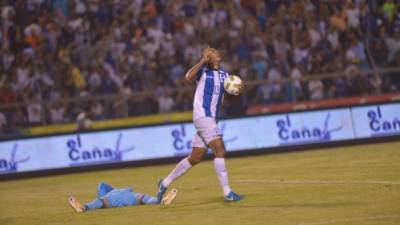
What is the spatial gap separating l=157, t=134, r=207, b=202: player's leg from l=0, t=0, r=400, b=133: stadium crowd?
942cm

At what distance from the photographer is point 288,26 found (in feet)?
89.2

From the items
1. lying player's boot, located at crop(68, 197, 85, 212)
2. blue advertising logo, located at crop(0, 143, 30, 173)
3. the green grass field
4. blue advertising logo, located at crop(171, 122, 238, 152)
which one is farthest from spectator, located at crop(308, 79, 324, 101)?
lying player's boot, located at crop(68, 197, 85, 212)

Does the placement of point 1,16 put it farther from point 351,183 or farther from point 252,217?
point 252,217

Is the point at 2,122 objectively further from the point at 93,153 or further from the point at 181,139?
the point at 181,139

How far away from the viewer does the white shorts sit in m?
13.7

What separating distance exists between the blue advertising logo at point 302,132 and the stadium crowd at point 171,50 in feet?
3.16

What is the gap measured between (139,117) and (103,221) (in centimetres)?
1112

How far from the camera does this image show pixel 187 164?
45.2 ft

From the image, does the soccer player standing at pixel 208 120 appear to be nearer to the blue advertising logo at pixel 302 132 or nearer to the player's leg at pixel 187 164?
the player's leg at pixel 187 164

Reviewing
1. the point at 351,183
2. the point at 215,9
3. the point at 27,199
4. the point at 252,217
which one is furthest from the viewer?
the point at 215,9

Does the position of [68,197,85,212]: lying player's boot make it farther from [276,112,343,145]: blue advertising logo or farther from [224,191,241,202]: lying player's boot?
[276,112,343,145]: blue advertising logo

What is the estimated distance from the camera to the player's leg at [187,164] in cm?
1377

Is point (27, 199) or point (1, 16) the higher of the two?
point (1, 16)

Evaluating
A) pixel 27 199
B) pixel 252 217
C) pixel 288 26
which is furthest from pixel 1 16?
pixel 252 217
